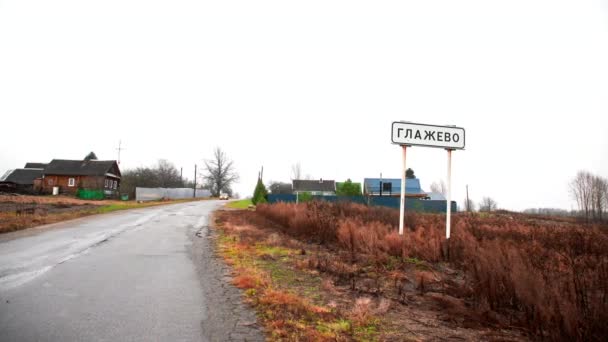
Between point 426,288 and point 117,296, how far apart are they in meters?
4.81

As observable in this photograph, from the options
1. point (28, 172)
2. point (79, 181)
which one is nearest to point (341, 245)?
point (79, 181)

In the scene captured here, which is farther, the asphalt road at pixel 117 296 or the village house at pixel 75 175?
the village house at pixel 75 175

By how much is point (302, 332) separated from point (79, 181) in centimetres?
6958

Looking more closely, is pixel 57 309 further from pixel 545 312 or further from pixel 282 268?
pixel 545 312

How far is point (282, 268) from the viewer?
8.28 metres

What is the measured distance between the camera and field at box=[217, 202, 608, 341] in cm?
422

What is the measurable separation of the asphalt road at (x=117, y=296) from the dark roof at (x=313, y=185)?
88.6 m

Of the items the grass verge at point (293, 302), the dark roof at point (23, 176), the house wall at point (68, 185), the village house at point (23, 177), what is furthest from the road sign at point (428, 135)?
the dark roof at point (23, 176)

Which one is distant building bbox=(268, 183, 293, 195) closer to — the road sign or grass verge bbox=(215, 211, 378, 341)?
the road sign

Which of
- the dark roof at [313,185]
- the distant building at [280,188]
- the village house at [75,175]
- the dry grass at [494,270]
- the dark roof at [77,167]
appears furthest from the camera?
the distant building at [280,188]

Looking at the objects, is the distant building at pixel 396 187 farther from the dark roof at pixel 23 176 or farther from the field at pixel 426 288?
the field at pixel 426 288

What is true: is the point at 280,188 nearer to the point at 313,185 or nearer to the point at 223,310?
the point at 313,185

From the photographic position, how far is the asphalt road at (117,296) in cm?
425

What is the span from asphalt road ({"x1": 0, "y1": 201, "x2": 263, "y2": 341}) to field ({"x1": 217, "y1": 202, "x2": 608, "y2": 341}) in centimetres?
54
